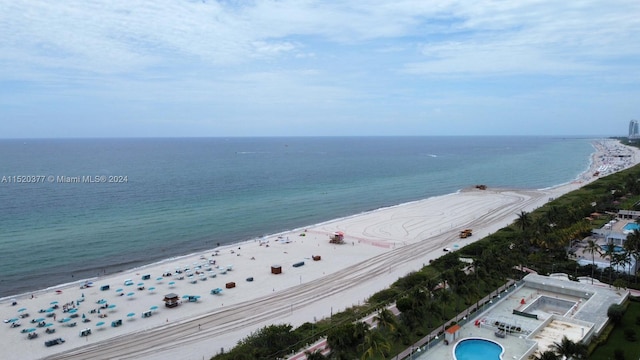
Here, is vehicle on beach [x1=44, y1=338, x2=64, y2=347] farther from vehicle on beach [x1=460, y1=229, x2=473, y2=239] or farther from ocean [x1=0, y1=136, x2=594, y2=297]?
vehicle on beach [x1=460, y1=229, x2=473, y2=239]

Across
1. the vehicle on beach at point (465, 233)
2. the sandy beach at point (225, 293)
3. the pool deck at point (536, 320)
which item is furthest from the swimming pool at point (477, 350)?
the vehicle on beach at point (465, 233)

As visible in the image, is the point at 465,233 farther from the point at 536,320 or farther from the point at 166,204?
the point at 166,204

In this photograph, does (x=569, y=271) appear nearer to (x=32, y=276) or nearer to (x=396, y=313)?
(x=396, y=313)

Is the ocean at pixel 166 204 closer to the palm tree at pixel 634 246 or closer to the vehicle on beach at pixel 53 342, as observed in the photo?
the vehicle on beach at pixel 53 342

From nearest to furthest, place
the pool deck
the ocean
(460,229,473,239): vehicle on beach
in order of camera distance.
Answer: the pool deck → the ocean → (460,229,473,239): vehicle on beach

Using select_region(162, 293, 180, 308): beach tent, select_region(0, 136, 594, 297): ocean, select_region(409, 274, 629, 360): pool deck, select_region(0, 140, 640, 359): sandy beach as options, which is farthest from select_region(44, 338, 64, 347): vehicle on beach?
select_region(409, 274, 629, 360): pool deck

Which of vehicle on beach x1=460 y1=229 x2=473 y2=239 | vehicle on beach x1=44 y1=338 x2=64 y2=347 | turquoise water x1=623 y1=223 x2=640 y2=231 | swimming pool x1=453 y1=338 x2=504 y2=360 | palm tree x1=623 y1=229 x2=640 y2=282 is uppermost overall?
palm tree x1=623 y1=229 x2=640 y2=282

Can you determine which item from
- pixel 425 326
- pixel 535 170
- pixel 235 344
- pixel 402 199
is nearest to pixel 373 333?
pixel 425 326
